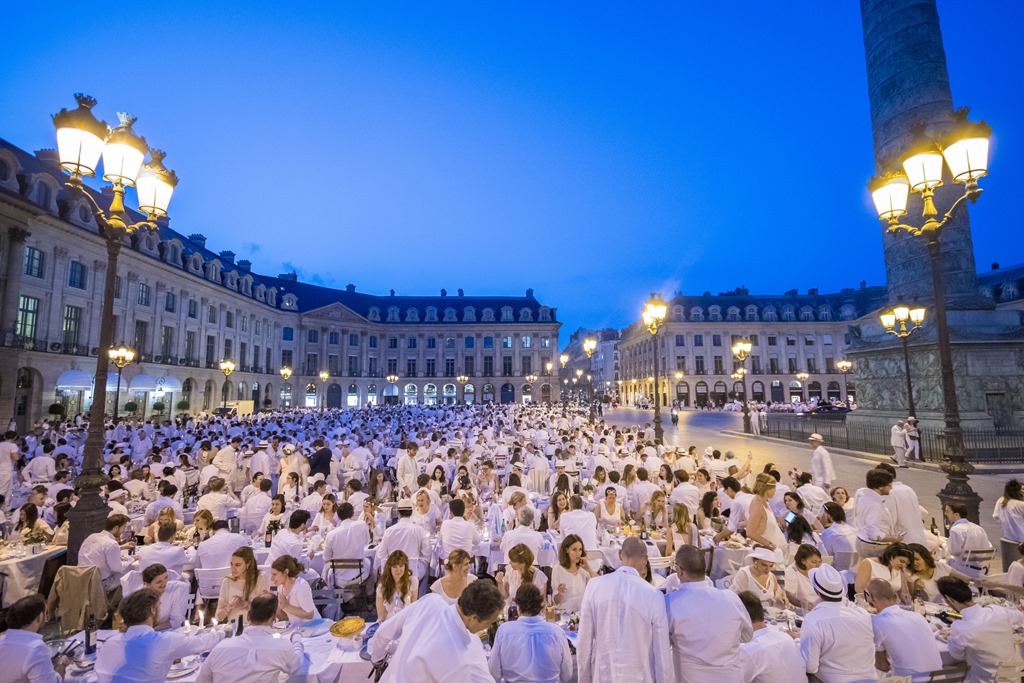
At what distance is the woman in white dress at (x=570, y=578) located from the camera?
5152 millimetres

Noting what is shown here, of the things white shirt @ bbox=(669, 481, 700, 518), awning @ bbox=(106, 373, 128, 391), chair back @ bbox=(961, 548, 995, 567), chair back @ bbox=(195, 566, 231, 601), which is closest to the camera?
chair back @ bbox=(961, 548, 995, 567)

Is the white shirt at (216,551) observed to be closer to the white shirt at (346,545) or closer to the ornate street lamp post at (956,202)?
the white shirt at (346,545)

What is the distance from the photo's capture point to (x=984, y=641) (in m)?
3.74

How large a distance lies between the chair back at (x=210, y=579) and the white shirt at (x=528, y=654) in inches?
165

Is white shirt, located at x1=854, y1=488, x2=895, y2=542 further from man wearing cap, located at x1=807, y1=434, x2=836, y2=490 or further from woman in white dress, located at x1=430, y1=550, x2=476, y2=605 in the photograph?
woman in white dress, located at x1=430, y1=550, x2=476, y2=605

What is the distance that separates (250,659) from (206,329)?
48875 mm

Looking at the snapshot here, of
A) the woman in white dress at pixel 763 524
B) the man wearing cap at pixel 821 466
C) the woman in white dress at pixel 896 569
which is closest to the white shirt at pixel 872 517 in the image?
the woman in white dress at pixel 763 524

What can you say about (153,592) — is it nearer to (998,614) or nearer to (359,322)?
(998,614)

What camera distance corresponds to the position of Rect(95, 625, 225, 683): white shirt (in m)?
3.45

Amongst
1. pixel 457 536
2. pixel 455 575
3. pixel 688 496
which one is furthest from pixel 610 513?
pixel 455 575

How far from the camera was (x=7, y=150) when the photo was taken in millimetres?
24703

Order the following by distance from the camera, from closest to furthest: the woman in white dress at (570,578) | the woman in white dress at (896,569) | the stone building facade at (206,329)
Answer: the woman in white dress at (896,569), the woman in white dress at (570,578), the stone building facade at (206,329)

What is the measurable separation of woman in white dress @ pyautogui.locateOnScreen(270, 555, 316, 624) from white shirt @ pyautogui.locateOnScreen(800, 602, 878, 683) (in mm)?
4436

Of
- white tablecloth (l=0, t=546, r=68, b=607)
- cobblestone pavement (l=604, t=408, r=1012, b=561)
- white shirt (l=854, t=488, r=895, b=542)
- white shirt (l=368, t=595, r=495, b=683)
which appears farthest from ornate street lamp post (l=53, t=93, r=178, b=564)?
cobblestone pavement (l=604, t=408, r=1012, b=561)
